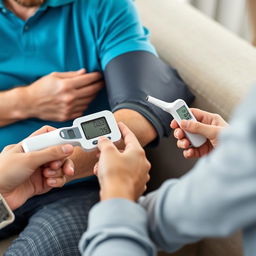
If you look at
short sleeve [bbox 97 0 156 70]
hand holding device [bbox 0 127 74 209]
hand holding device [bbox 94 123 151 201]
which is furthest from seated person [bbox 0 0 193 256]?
hand holding device [bbox 94 123 151 201]

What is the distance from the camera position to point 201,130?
2.79ft

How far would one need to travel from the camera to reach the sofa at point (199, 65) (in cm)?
110

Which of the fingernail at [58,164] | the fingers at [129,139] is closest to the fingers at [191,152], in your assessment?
the fingers at [129,139]

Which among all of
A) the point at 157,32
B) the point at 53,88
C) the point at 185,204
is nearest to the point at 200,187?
the point at 185,204

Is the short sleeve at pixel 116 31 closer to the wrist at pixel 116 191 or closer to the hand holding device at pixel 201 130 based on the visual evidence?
the hand holding device at pixel 201 130

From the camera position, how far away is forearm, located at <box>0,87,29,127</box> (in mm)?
1145

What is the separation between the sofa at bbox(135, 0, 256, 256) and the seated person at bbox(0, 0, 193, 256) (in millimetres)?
58

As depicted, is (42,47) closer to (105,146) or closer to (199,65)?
(199,65)

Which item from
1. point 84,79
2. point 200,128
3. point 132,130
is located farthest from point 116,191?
point 84,79

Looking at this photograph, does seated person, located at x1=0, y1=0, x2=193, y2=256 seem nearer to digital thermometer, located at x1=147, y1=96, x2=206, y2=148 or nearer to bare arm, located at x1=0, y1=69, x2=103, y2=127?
bare arm, located at x1=0, y1=69, x2=103, y2=127

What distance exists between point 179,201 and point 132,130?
530 millimetres

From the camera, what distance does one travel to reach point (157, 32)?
133 cm

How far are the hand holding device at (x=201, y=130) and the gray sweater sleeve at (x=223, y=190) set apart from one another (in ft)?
0.99

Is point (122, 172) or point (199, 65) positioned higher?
point (122, 172)
